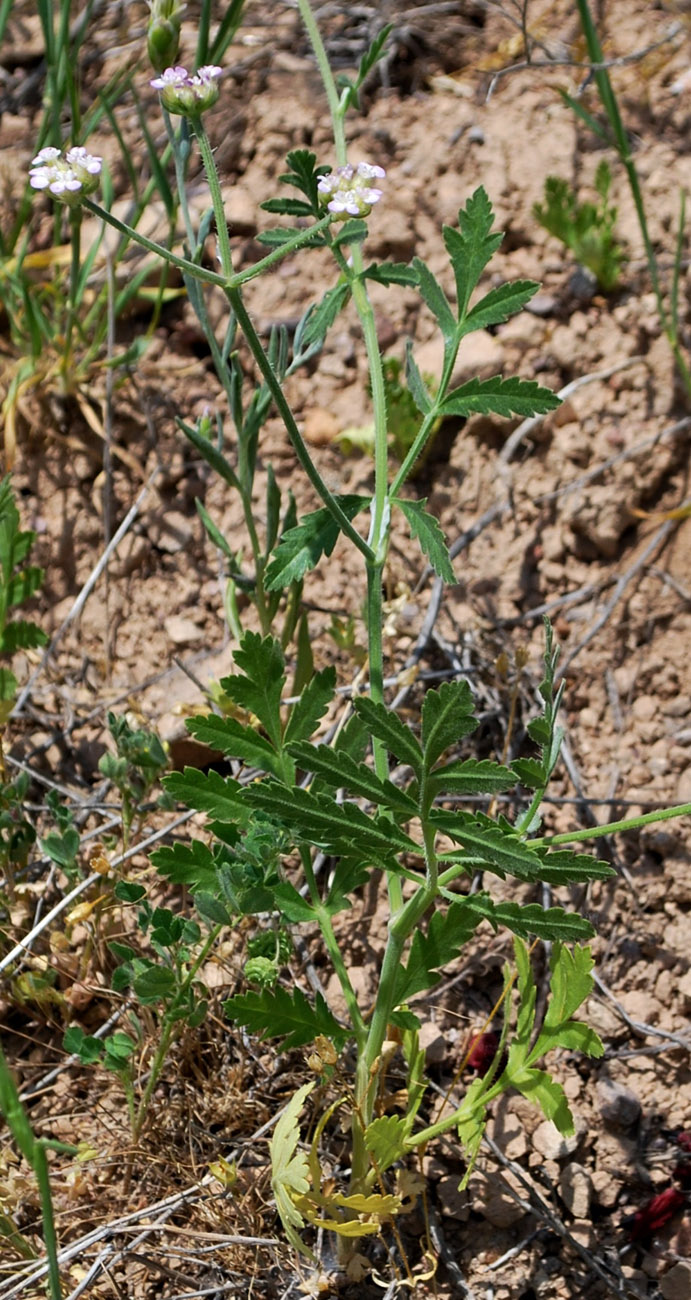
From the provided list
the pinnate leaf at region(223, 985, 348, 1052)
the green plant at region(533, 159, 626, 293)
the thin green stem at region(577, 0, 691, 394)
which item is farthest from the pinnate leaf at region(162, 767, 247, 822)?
the green plant at region(533, 159, 626, 293)

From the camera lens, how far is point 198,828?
250 cm

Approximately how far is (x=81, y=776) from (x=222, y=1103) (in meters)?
0.88

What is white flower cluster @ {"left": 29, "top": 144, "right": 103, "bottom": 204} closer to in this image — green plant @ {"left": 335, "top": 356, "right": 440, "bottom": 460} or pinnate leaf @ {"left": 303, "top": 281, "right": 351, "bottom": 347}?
pinnate leaf @ {"left": 303, "top": 281, "right": 351, "bottom": 347}

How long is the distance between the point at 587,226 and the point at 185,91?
172 centimetres

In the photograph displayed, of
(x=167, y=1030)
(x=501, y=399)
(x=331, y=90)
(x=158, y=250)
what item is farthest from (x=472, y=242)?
(x=167, y=1030)

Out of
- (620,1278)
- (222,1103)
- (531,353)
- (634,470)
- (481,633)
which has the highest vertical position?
(531,353)

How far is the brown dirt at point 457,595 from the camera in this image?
6.70 feet

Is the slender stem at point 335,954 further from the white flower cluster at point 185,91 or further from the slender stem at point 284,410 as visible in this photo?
the white flower cluster at point 185,91

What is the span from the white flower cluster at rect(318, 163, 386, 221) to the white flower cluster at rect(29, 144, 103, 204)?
0.33m

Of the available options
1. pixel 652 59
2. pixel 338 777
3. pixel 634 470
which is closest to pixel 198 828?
pixel 338 777

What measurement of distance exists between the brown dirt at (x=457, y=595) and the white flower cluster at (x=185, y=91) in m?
1.35

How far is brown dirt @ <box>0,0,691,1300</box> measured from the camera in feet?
6.70

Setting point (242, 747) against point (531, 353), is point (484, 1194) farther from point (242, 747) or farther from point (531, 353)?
point (531, 353)

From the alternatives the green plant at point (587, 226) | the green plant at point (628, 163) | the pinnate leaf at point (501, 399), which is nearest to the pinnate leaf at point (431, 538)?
the pinnate leaf at point (501, 399)
